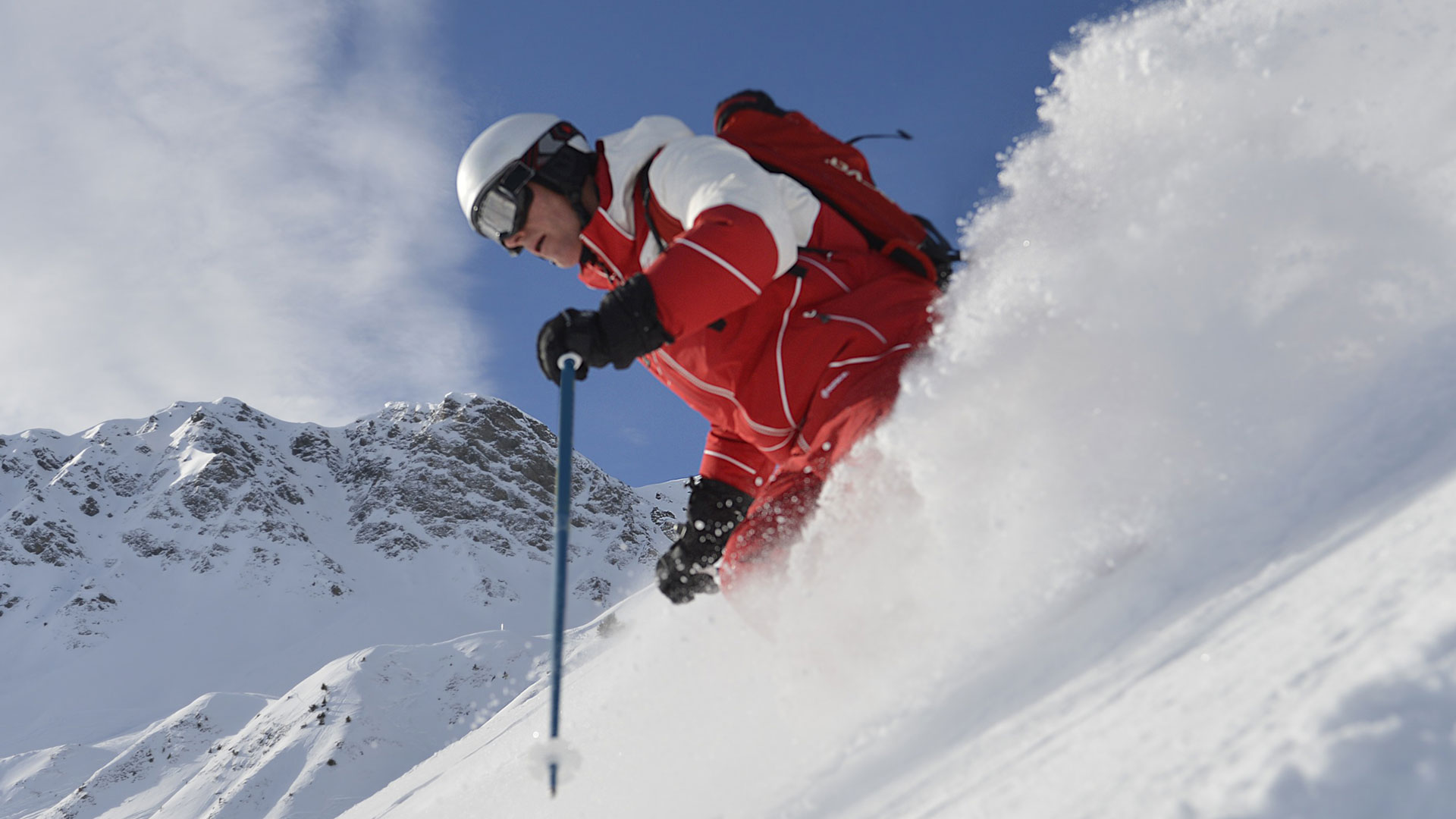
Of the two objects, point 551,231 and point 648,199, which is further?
point 551,231

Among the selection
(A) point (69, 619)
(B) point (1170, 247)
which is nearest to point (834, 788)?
(B) point (1170, 247)

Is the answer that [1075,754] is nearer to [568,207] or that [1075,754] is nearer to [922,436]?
[922,436]

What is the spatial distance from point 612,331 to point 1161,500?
1.37 m

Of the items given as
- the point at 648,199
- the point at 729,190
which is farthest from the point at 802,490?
the point at 648,199

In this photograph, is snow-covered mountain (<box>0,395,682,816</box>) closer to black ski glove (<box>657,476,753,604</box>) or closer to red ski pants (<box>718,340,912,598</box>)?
black ski glove (<box>657,476,753,604</box>)

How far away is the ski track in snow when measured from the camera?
0.83 m

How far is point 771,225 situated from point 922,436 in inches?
33.0

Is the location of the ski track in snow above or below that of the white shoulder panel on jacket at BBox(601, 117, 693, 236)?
below

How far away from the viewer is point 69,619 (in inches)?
2231

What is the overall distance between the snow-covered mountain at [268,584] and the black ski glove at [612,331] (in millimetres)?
13501

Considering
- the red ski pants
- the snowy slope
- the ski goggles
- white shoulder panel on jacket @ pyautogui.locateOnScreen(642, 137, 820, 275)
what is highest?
the ski goggles

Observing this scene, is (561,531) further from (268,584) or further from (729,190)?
(268,584)

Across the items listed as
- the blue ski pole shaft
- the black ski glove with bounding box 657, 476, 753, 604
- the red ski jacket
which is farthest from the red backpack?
the black ski glove with bounding box 657, 476, 753, 604

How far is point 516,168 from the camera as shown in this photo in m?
3.03
